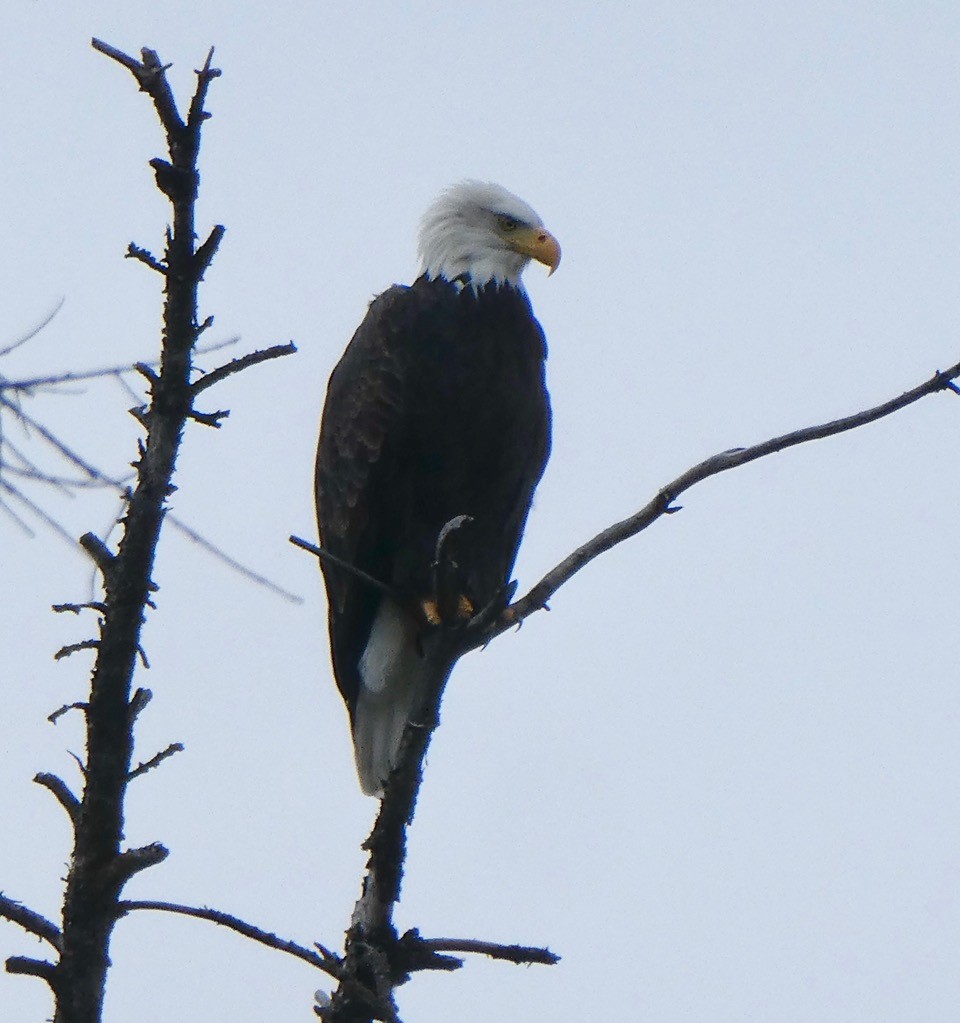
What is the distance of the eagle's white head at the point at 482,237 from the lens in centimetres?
474

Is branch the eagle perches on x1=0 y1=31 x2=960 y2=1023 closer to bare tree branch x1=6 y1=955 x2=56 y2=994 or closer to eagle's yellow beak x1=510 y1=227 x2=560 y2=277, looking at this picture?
bare tree branch x1=6 y1=955 x2=56 y2=994

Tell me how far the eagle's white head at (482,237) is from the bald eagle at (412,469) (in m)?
0.20

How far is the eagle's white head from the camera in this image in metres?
4.74

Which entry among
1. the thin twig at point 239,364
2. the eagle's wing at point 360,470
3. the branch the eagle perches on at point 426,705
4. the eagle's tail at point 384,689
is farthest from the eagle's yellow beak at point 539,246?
the thin twig at point 239,364

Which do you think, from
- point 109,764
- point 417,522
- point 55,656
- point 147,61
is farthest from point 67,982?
point 417,522

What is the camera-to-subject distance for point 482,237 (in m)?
4.86

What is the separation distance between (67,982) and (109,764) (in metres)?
0.29

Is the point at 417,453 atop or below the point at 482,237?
below

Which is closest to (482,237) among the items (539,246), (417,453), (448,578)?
(539,246)

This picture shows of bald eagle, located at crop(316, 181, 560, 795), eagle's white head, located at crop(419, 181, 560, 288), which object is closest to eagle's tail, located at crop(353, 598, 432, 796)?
bald eagle, located at crop(316, 181, 560, 795)

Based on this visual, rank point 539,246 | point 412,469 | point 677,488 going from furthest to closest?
point 539,246 → point 412,469 → point 677,488

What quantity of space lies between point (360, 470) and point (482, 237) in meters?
1.07

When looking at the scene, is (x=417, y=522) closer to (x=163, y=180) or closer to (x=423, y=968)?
(x=423, y=968)

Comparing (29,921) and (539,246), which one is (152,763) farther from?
(539,246)
